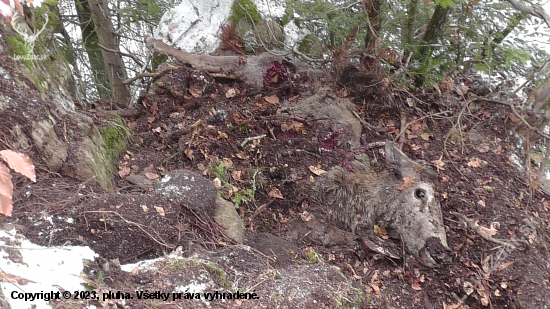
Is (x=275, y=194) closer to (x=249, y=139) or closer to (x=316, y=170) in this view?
(x=316, y=170)

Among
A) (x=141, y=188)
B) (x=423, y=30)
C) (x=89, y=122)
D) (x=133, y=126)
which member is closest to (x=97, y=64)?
(x=133, y=126)

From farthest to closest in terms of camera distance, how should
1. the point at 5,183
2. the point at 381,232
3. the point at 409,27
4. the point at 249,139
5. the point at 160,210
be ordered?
the point at 409,27 → the point at 249,139 → the point at 381,232 → the point at 160,210 → the point at 5,183

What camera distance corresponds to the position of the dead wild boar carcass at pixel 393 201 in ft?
10.4

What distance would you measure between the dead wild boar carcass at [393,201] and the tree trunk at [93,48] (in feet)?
16.1

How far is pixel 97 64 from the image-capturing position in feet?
23.6

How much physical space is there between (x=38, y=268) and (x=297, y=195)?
7.62 ft

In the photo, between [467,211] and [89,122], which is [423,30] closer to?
[467,211]

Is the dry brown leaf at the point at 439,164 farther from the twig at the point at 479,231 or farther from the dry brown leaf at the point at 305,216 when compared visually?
the dry brown leaf at the point at 305,216

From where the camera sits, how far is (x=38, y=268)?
5.77 ft

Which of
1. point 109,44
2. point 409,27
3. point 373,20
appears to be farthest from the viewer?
point 109,44

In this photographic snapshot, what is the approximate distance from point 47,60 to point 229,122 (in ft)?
6.11

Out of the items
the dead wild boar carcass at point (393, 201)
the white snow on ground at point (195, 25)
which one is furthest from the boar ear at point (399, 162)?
the white snow on ground at point (195, 25)

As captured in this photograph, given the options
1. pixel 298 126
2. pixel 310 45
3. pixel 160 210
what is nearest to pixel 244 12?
pixel 310 45

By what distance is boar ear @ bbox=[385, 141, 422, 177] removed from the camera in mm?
3516
